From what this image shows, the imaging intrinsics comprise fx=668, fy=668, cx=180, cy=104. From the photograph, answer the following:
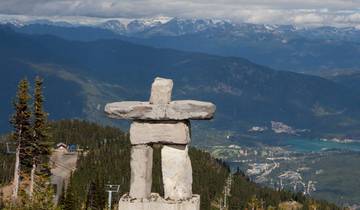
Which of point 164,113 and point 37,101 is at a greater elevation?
point 37,101

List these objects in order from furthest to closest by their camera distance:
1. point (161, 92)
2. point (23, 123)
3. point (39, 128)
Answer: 1. point (23, 123)
2. point (39, 128)
3. point (161, 92)

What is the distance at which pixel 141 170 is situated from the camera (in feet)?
82.0

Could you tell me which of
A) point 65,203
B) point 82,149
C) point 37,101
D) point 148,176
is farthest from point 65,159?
point 148,176

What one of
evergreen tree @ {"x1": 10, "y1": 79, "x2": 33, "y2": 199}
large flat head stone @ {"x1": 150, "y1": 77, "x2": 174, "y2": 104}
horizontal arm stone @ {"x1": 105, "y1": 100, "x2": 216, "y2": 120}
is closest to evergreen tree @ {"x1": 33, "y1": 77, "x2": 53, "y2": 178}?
evergreen tree @ {"x1": 10, "y1": 79, "x2": 33, "y2": 199}

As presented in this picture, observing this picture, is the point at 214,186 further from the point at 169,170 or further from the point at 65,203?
the point at 169,170

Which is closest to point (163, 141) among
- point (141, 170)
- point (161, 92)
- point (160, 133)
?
point (160, 133)

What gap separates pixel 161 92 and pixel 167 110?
88cm

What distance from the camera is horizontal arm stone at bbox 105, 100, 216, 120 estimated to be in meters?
24.0

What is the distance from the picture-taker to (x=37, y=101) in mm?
67688

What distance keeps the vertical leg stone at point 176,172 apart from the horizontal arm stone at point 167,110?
1.32 meters

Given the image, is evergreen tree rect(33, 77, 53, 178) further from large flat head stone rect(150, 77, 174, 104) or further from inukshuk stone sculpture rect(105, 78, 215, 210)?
large flat head stone rect(150, 77, 174, 104)

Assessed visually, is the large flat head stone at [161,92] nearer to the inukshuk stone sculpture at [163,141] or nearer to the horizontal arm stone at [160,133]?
the inukshuk stone sculpture at [163,141]

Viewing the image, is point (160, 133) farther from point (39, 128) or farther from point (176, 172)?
point (39, 128)

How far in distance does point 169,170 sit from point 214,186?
16504cm
